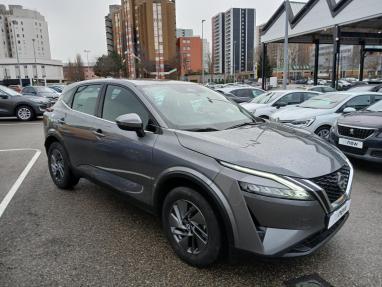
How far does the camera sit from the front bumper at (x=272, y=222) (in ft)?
7.84

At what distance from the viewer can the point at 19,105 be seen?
14.4 meters

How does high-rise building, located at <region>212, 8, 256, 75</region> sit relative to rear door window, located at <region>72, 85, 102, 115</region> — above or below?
above

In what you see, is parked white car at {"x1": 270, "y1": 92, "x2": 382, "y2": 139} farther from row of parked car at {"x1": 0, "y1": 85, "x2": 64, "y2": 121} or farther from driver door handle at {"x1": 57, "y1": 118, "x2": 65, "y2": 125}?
row of parked car at {"x1": 0, "y1": 85, "x2": 64, "y2": 121}

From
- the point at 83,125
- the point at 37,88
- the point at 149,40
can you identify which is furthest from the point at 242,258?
the point at 149,40

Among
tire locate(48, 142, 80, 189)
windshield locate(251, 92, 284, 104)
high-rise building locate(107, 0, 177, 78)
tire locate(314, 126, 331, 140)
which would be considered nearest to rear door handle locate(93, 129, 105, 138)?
tire locate(48, 142, 80, 189)

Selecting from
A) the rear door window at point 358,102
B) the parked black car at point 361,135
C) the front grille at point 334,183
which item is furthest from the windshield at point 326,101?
the front grille at point 334,183

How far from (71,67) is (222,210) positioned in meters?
112

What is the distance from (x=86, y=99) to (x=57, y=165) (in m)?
1.27

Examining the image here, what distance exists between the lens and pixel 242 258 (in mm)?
2516

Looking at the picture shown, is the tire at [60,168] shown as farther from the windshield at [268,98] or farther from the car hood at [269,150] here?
the windshield at [268,98]

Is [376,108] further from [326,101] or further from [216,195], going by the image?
[216,195]

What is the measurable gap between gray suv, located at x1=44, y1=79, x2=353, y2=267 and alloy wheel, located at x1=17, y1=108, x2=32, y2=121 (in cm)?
1164

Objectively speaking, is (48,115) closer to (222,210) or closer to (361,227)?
(222,210)

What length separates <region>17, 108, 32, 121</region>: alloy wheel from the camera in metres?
14.4
